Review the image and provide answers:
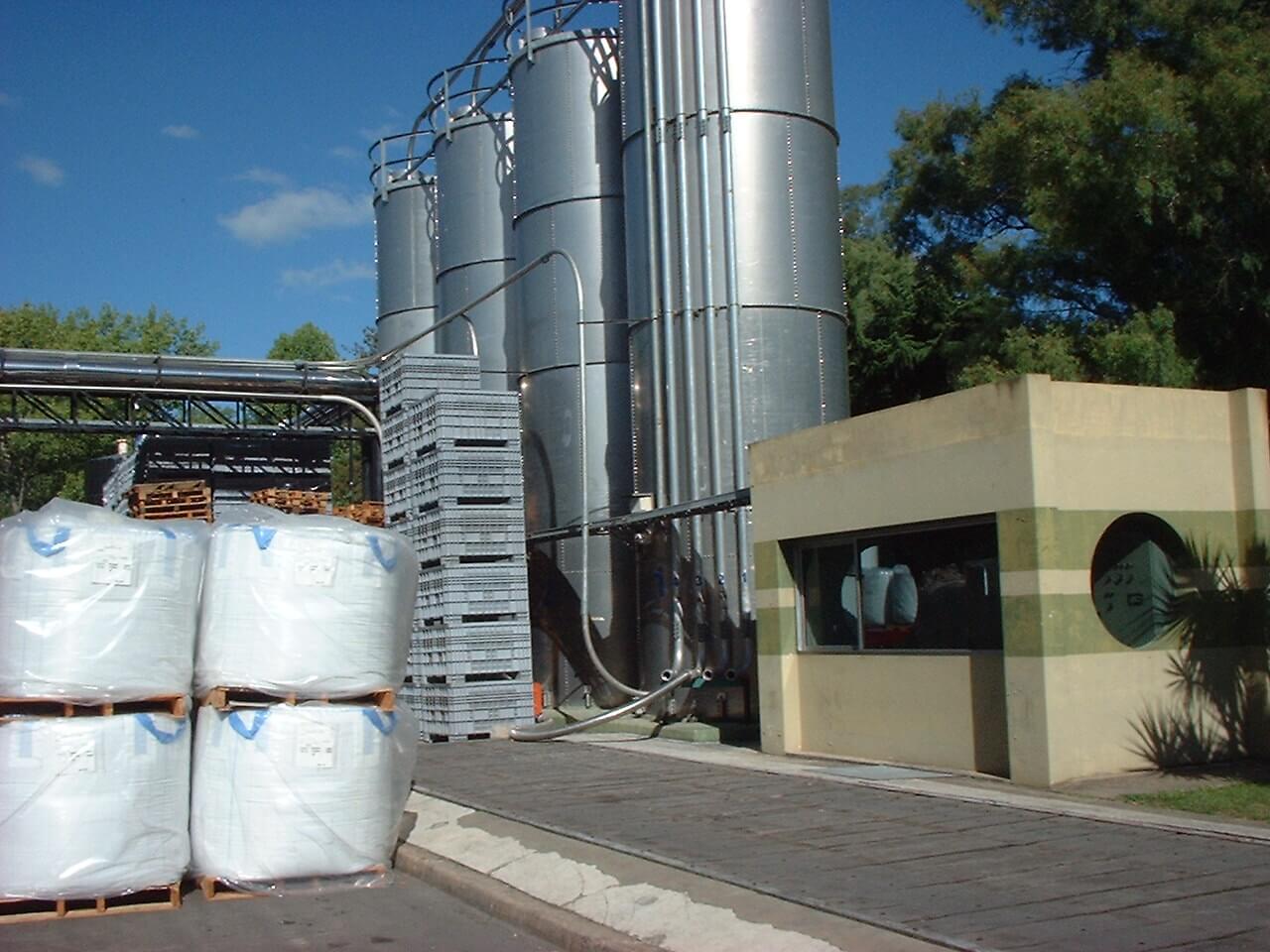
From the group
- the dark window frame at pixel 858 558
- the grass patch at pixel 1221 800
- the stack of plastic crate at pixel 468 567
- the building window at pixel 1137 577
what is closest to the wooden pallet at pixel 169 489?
the stack of plastic crate at pixel 468 567

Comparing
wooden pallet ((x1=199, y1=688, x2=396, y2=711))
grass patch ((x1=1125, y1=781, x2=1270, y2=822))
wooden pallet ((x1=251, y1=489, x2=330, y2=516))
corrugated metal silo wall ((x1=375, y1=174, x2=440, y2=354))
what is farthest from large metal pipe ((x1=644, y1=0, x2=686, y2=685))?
corrugated metal silo wall ((x1=375, y1=174, x2=440, y2=354))

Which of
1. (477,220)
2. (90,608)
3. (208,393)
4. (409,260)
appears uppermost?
(409,260)

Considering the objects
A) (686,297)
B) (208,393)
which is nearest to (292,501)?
(208,393)

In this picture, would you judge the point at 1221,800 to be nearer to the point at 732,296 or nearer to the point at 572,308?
the point at 732,296

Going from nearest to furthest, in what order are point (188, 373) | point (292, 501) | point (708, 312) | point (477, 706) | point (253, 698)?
point (253, 698) → point (477, 706) → point (708, 312) → point (292, 501) → point (188, 373)

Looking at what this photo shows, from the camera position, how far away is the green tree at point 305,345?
62812 mm

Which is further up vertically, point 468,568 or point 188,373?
point 188,373

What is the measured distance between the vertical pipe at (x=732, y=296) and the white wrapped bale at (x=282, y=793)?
1021cm

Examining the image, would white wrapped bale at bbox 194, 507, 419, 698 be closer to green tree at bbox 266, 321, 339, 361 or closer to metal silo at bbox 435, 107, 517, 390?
metal silo at bbox 435, 107, 517, 390

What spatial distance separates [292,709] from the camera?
8922 mm

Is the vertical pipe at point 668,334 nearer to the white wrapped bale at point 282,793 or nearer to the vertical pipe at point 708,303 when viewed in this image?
the vertical pipe at point 708,303

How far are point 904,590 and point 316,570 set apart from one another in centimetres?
674

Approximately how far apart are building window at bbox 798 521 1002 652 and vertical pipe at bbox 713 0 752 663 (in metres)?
3.33

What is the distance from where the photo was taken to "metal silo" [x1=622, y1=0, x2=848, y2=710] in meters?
19.2
